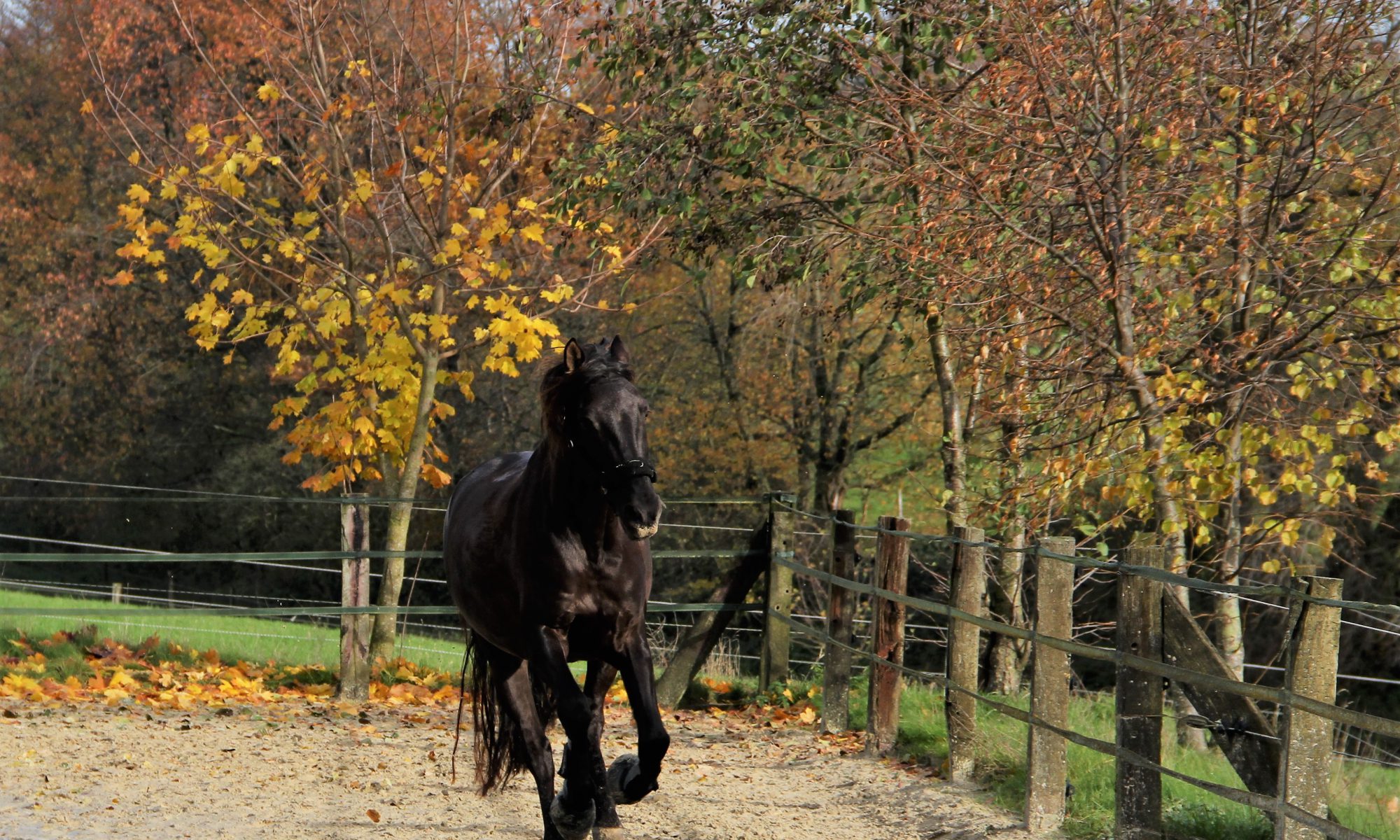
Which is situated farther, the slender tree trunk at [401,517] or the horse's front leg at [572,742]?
the slender tree trunk at [401,517]

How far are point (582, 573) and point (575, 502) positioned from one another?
0.90 feet

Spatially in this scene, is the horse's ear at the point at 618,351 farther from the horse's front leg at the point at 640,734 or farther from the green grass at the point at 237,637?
the green grass at the point at 237,637

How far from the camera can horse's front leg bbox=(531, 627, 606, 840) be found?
529cm

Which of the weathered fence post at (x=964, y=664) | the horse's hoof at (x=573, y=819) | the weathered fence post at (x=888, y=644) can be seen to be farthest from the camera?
the weathered fence post at (x=888, y=644)

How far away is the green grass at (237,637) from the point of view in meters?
11.1

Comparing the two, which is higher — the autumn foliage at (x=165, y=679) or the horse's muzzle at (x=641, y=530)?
the horse's muzzle at (x=641, y=530)

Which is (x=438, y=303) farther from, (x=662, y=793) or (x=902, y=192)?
(x=662, y=793)

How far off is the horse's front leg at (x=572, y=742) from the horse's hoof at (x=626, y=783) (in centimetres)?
6

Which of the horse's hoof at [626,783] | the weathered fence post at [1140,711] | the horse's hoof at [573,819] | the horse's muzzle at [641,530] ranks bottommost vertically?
the horse's hoof at [573,819]

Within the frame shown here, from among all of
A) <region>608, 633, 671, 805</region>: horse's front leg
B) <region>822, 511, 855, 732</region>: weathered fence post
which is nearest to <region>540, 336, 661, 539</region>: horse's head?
<region>608, 633, 671, 805</region>: horse's front leg

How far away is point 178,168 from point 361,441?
2239 millimetres

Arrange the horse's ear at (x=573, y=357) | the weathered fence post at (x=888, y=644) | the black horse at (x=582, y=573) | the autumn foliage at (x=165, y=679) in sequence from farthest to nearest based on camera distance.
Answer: the autumn foliage at (x=165, y=679) < the weathered fence post at (x=888, y=644) < the horse's ear at (x=573, y=357) < the black horse at (x=582, y=573)

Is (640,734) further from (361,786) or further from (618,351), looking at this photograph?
(361,786)

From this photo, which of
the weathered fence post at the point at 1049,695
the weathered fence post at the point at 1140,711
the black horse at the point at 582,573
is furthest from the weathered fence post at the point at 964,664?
the black horse at the point at 582,573
